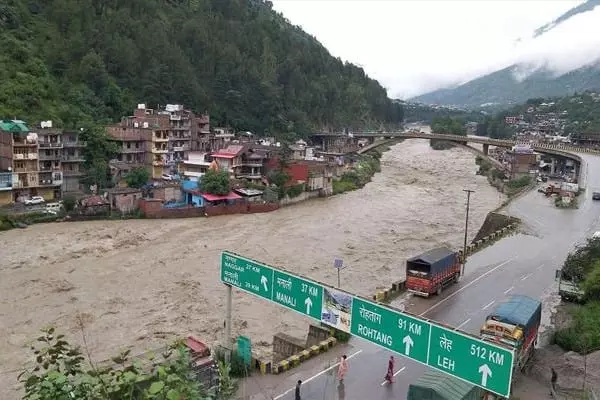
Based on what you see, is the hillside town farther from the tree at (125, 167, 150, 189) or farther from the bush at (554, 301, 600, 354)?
the bush at (554, 301, 600, 354)

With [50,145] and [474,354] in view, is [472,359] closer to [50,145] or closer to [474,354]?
[474,354]

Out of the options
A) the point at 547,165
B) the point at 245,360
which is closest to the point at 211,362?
the point at 245,360

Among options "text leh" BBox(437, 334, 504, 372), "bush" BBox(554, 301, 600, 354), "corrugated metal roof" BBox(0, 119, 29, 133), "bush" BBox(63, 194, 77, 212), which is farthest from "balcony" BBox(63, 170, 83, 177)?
"text leh" BBox(437, 334, 504, 372)

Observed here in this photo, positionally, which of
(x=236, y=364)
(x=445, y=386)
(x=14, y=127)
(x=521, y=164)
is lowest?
(x=236, y=364)

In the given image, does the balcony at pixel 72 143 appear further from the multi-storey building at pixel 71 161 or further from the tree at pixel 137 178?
the tree at pixel 137 178

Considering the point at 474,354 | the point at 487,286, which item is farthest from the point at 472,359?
the point at 487,286

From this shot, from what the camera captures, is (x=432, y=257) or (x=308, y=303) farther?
(x=432, y=257)

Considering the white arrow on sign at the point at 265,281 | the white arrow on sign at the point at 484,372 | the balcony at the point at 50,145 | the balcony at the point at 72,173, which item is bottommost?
the balcony at the point at 72,173

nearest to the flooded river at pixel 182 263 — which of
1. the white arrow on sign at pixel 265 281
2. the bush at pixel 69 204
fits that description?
the bush at pixel 69 204
